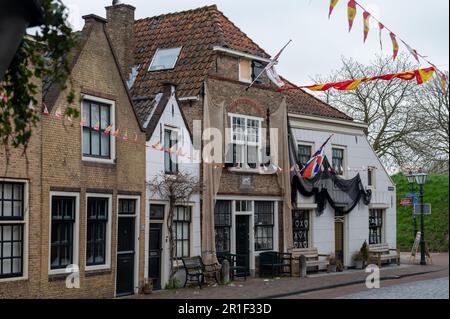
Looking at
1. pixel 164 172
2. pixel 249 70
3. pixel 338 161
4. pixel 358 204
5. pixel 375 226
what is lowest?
pixel 375 226

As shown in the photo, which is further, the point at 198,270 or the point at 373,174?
the point at 373,174

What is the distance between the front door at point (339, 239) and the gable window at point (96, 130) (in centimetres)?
1254

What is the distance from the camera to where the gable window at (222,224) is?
927 inches

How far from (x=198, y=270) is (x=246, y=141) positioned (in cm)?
518

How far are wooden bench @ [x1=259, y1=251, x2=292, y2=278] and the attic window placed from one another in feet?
23.2

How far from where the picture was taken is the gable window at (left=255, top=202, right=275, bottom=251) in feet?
83.1

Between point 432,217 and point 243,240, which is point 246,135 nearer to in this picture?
point 243,240

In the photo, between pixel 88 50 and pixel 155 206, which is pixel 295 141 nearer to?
pixel 155 206

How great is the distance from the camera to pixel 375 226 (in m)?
31.4

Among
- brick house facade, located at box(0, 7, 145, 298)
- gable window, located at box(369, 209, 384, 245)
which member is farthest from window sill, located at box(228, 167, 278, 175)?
gable window, located at box(369, 209, 384, 245)

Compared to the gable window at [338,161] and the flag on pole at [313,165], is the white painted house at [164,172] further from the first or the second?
the gable window at [338,161]

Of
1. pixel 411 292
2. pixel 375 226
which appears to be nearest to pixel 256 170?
pixel 411 292

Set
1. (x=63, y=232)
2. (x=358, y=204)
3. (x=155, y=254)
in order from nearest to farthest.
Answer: (x=63, y=232) < (x=155, y=254) < (x=358, y=204)
